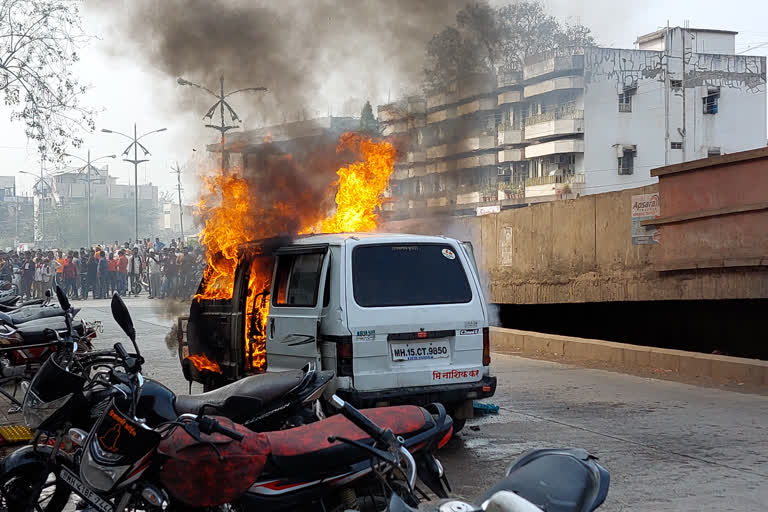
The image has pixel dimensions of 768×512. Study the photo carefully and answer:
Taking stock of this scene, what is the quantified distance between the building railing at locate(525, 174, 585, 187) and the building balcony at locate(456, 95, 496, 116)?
4277 centimetres

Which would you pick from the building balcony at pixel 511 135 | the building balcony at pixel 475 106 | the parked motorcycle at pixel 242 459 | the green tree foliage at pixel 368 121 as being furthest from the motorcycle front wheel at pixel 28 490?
the building balcony at pixel 511 135

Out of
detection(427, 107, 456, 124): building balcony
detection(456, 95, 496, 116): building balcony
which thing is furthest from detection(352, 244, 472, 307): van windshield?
detection(456, 95, 496, 116): building balcony

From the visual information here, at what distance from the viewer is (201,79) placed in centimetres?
1480

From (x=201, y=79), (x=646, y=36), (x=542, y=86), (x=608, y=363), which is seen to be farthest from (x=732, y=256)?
(x=646, y=36)

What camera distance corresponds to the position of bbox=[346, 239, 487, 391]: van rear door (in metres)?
7.22

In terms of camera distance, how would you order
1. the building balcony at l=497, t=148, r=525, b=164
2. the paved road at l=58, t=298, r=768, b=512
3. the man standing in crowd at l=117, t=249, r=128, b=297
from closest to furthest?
the paved road at l=58, t=298, r=768, b=512 → the man standing in crowd at l=117, t=249, r=128, b=297 → the building balcony at l=497, t=148, r=525, b=164

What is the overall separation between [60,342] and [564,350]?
32.3 feet

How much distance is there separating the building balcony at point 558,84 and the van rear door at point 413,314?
170 feet

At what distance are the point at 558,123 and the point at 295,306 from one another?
178ft

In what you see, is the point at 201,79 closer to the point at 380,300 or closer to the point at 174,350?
the point at 174,350

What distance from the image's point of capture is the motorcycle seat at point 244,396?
4.28 meters

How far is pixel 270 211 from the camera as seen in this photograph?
11.6 meters

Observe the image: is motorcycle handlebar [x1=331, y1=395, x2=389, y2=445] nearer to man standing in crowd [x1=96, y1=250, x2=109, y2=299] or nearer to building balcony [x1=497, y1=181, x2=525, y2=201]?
man standing in crowd [x1=96, y1=250, x2=109, y2=299]

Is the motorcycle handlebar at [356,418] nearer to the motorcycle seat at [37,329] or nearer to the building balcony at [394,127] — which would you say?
the motorcycle seat at [37,329]
